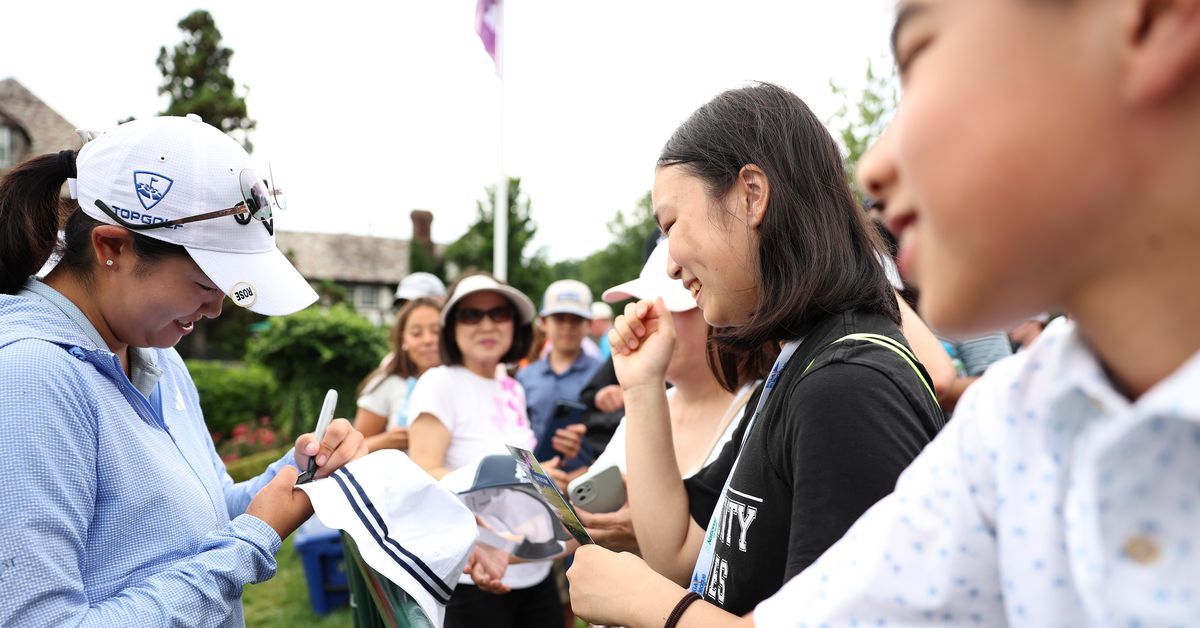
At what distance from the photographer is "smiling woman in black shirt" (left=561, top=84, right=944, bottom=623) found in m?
1.27

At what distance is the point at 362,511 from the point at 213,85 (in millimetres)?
29077

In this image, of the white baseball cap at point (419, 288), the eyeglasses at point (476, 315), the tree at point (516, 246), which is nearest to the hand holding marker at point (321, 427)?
the eyeglasses at point (476, 315)

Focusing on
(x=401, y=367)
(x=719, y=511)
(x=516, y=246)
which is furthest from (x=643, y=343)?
(x=516, y=246)

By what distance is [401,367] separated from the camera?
6000mm

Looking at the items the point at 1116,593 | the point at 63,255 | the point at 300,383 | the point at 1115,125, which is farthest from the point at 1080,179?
the point at 300,383

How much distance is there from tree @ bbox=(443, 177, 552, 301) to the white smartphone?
33.0 m

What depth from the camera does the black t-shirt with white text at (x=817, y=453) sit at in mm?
1238

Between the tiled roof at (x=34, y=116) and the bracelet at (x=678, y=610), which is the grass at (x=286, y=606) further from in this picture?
the tiled roof at (x=34, y=116)

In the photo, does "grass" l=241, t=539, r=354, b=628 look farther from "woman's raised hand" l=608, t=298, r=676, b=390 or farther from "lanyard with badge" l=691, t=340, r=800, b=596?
"lanyard with badge" l=691, t=340, r=800, b=596

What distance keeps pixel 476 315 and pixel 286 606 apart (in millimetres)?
3548

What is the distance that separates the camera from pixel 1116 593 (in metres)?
0.69

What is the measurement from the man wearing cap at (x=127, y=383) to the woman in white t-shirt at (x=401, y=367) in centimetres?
362

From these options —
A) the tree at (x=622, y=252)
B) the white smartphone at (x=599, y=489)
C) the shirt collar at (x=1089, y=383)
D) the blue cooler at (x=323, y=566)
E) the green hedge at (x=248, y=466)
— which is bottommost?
the tree at (x=622, y=252)

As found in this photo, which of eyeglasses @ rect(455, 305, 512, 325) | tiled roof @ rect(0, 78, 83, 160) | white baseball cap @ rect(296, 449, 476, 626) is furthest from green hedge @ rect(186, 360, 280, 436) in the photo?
tiled roof @ rect(0, 78, 83, 160)
